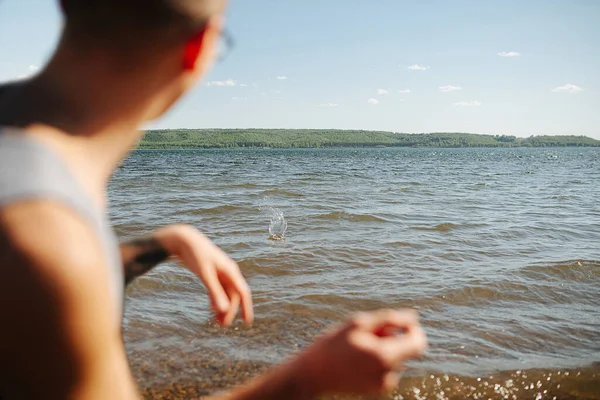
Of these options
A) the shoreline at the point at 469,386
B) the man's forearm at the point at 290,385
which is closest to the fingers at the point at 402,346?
the man's forearm at the point at 290,385

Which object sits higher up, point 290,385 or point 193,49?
point 193,49

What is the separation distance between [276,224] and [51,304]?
398 inches

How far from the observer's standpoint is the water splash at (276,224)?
9734 mm

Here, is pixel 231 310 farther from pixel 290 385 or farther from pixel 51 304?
pixel 51 304

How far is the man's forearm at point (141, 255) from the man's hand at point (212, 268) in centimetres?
2

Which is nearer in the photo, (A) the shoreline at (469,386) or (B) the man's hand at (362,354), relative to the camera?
(B) the man's hand at (362,354)

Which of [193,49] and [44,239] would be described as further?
[193,49]

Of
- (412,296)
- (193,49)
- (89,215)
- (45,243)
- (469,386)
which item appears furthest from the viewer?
(412,296)

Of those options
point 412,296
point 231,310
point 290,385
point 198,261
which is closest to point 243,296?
point 231,310

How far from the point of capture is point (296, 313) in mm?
5539

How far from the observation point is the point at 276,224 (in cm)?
1086

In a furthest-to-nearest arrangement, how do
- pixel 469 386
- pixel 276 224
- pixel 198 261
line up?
pixel 276 224 < pixel 469 386 < pixel 198 261

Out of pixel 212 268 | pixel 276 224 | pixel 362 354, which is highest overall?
pixel 362 354

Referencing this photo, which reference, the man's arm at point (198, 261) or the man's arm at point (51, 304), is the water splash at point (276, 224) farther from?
the man's arm at point (51, 304)
